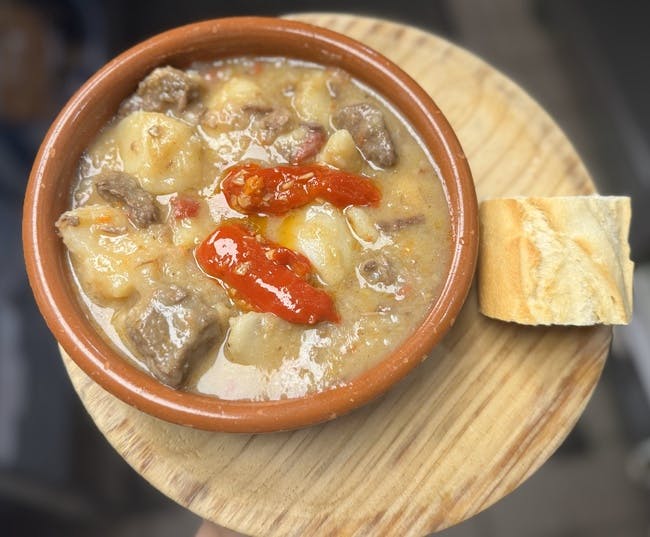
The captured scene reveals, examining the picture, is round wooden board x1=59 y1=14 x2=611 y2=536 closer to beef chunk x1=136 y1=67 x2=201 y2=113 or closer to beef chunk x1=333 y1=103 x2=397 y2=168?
beef chunk x1=333 y1=103 x2=397 y2=168

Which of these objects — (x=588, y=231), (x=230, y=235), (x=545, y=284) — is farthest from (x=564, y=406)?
(x=230, y=235)

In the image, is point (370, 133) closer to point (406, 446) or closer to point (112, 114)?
point (112, 114)

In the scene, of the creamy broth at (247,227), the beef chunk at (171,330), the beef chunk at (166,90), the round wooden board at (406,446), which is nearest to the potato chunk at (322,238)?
the creamy broth at (247,227)

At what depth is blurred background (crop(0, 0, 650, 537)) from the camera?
373 centimetres

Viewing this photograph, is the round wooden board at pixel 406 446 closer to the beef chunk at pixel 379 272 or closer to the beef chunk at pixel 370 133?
the beef chunk at pixel 379 272

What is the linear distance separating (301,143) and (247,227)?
0.35 m

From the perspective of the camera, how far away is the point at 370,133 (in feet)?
7.61

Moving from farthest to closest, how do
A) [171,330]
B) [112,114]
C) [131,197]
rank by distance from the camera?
[112,114] < [131,197] < [171,330]

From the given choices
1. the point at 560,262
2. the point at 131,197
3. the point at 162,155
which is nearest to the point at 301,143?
the point at 162,155

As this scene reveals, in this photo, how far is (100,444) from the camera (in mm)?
3834

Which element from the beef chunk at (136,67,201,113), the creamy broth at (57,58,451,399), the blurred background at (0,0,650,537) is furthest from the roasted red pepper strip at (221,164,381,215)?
the blurred background at (0,0,650,537)

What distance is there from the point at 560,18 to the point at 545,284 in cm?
277

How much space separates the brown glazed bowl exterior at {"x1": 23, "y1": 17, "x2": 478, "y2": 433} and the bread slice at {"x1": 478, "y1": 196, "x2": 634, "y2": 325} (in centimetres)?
17

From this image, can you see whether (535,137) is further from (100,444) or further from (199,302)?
(100,444)
